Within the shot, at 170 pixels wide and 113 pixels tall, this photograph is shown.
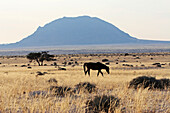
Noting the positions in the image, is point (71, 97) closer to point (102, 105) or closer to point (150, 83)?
point (102, 105)

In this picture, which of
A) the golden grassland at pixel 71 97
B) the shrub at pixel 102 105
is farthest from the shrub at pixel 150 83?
the shrub at pixel 102 105

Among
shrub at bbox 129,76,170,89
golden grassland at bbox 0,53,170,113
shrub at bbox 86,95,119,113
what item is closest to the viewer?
shrub at bbox 86,95,119,113

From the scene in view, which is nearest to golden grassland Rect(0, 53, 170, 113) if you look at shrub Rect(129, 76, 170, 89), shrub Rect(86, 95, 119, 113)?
shrub Rect(86, 95, 119, 113)

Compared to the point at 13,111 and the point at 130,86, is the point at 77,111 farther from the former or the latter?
the point at 130,86

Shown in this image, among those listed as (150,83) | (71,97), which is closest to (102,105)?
(71,97)

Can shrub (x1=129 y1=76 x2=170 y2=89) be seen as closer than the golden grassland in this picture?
No

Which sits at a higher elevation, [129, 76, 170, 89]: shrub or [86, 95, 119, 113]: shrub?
[86, 95, 119, 113]: shrub

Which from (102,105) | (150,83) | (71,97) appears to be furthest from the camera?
(150,83)

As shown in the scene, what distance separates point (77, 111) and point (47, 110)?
0.74 meters

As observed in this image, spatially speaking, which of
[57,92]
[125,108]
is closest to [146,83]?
[57,92]

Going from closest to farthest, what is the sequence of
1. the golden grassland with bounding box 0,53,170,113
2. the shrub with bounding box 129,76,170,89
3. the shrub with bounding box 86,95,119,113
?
the shrub with bounding box 86,95,119,113 < the golden grassland with bounding box 0,53,170,113 < the shrub with bounding box 129,76,170,89

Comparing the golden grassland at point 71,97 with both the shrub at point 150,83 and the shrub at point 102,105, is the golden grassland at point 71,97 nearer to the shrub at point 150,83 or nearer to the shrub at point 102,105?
the shrub at point 102,105

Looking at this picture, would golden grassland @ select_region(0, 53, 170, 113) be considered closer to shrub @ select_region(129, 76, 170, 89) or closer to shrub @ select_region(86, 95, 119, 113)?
shrub @ select_region(86, 95, 119, 113)

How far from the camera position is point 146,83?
1367cm
